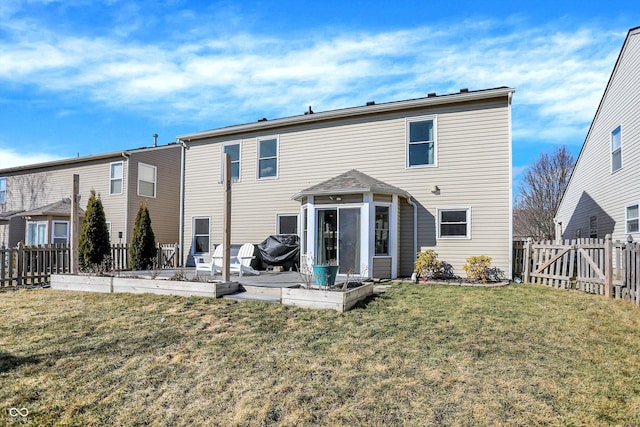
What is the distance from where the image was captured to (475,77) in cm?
1261

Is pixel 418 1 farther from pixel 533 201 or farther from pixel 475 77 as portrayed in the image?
pixel 533 201

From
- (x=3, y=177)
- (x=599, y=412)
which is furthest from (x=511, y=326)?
(x=3, y=177)

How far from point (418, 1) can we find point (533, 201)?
26690 millimetres

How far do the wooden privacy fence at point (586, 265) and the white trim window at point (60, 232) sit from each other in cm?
1818

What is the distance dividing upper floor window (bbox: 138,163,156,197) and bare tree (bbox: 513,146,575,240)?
2702cm

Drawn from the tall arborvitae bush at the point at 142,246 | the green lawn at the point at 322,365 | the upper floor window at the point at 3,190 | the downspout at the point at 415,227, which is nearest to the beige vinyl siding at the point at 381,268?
the downspout at the point at 415,227

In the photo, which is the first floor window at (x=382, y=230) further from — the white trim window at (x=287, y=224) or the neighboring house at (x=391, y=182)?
the white trim window at (x=287, y=224)

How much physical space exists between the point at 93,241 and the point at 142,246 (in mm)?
1665

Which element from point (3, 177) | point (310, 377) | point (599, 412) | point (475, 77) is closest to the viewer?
point (599, 412)

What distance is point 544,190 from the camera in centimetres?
3077

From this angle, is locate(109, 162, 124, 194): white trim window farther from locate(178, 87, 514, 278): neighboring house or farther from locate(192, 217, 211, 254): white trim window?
locate(178, 87, 514, 278): neighboring house

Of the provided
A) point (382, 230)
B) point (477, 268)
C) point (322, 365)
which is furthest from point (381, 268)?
point (322, 365)

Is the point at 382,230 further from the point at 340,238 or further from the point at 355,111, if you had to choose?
the point at 355,111

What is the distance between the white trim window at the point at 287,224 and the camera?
1310 cm
